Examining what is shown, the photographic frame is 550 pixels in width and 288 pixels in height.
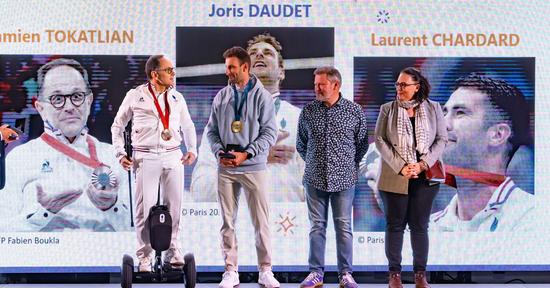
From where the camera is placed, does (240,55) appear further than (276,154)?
No

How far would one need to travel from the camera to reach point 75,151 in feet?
25.6

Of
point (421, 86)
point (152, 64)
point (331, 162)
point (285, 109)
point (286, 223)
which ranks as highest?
point (152, 64)

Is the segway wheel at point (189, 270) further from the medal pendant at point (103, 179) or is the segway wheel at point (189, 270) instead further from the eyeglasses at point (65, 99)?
the eyeglasses at point (65, 99)

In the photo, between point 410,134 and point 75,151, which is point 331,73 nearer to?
point 410,134

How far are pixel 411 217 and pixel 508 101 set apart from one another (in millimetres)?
1466

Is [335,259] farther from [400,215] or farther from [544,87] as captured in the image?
[544,87]

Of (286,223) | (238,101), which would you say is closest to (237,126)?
(238,101)

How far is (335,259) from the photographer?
788 cm

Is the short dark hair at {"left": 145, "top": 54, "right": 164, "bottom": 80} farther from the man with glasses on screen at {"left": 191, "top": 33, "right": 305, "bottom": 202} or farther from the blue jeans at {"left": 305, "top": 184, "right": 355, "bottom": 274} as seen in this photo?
the blue jeans at {"left": 305, "top": 184, "right": 355, "bottom": 274}

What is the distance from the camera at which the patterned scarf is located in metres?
7.08

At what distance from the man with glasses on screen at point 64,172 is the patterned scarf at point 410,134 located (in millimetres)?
2236

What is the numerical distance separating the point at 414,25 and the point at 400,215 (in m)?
1.67

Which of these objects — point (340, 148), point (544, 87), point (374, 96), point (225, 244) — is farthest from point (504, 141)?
point (225, 244)

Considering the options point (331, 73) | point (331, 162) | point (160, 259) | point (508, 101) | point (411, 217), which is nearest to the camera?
point (160, 259)
